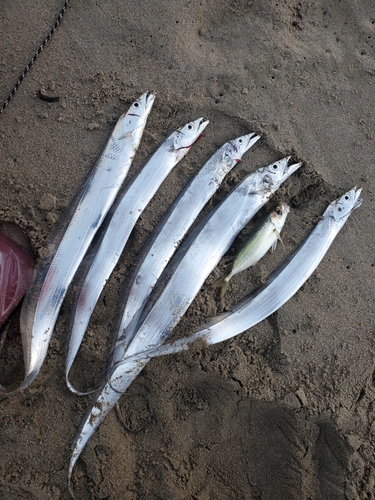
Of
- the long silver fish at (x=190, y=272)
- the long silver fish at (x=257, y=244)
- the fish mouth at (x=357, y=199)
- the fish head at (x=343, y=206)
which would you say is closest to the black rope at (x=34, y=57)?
the long silver fish at (x=190, y=272)

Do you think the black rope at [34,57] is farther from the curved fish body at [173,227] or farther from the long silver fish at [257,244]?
the long silver fish at [257,244]

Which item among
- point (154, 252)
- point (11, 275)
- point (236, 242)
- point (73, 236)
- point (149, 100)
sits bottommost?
point (11, 275)

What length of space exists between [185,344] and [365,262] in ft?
6.01

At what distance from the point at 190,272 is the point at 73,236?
3.35 feet

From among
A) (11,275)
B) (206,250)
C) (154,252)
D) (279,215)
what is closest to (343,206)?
(279,215)

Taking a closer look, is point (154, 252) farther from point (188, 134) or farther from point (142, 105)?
point (142, 105)

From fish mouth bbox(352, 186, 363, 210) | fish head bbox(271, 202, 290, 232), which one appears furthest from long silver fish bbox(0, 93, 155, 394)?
fish mouth bbox(352, 186, 363, 210)

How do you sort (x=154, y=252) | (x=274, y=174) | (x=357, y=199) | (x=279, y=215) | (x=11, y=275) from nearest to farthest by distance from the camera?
(x=11, y=275) → (x=154, y=252) → (x=279, y=215) → (x=274, y=174) → (x=357, y=199)

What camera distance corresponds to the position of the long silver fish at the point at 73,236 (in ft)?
10.0

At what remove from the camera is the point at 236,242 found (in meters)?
3.47

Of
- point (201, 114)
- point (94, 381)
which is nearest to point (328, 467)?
point (94, 381)

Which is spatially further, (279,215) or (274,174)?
(274,174)

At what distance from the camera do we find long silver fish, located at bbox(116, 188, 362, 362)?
10.3 ft

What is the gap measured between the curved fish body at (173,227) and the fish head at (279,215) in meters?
0.56
